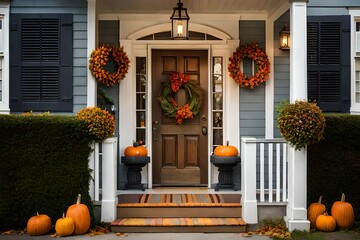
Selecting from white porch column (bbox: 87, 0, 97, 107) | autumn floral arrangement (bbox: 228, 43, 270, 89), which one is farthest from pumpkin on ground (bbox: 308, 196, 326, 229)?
white porch column (bbox: 87, 0, 97, 107)

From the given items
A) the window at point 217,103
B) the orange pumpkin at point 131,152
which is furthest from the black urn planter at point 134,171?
the window at point 217,103

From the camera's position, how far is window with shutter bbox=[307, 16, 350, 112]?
6766 mm

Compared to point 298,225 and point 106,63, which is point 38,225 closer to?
point 106,63

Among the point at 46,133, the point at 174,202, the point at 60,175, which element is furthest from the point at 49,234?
the point at 174,202

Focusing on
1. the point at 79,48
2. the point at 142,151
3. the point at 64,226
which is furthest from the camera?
the point at 142,151

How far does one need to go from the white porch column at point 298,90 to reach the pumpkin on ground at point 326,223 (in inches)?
6.2

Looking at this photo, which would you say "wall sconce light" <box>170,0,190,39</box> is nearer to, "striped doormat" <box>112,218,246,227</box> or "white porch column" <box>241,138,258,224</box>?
"white porch column" <box>241,138,258,224</box>

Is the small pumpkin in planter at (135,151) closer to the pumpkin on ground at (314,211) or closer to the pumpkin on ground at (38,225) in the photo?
the pumpkin on ground at (38,225)

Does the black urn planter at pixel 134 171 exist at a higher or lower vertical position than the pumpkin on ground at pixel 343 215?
higher

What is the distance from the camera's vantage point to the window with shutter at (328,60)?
6766 millimetres

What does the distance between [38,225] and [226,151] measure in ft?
9.67

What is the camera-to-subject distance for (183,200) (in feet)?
20.7

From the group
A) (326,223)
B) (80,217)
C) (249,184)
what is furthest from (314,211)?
(80,217)

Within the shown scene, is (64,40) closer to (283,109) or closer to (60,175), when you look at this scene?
(60,175)
